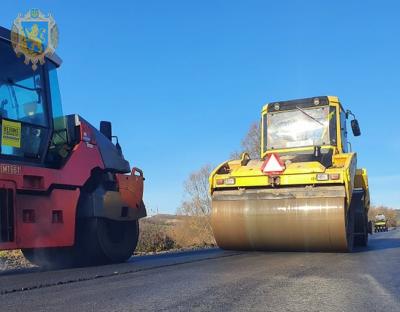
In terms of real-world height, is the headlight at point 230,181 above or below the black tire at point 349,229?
above

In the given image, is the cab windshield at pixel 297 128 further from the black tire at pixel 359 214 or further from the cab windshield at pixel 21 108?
the cab windshield at pixel 21 108

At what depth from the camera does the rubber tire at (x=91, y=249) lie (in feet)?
25.4

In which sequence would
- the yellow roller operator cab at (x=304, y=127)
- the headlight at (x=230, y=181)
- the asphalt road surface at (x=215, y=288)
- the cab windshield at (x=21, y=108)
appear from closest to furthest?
the asphalt road surface at (x=215, y=288) < the cab windshield at (x=21, y=108) < the headlight at (x=230, y=181) < the yellow roller operator cab at (x=304, y=127)

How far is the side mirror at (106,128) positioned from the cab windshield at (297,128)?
378cm

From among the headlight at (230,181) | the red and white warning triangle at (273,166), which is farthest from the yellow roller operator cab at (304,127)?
the headlight at (230,181)

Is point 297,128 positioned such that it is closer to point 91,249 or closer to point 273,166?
point 273,166

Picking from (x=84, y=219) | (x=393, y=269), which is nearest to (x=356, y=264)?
(x=393, y=269)

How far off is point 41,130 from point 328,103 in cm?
614

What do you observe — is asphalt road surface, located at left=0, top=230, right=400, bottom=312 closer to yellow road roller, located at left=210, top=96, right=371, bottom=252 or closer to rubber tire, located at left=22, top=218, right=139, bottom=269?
rubber tire, located at left=22, top=218, right=139, bottom=269

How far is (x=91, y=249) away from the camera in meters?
7.79

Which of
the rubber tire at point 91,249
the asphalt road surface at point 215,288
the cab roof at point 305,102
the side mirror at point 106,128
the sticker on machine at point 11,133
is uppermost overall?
Result: the cab roof at point 305,102

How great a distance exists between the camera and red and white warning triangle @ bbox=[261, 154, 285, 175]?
9.27 metres

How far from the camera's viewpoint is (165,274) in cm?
621

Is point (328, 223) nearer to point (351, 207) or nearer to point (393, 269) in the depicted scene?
point (351, 207)
